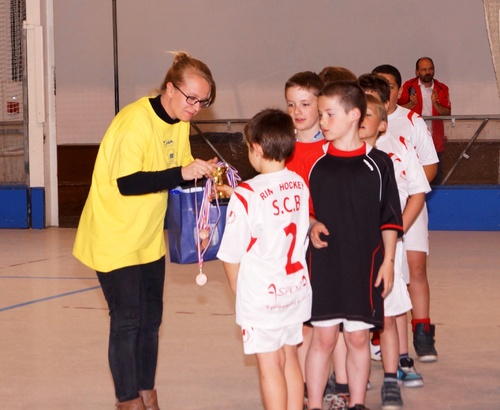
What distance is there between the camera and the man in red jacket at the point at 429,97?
34.7 ft

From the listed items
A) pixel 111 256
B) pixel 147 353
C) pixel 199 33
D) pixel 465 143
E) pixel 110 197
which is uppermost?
pixel 199 33

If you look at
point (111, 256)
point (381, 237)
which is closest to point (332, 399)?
point (381, 237)

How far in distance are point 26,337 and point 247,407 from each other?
74.1 inches

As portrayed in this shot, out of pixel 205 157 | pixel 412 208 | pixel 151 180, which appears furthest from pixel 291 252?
pixel 205 157

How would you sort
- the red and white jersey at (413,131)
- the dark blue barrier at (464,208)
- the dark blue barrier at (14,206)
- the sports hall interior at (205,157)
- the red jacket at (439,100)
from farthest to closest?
1. the dark blue barrier at (14,206)
2. the dark blue barrier at (464,208)
3. the red jacket at (439,100)
4. the red and white jersey at (413,131)
5. the sports hall interior at (205,157)

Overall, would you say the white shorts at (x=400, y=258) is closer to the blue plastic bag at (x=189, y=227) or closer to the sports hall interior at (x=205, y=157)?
the sports hall interior at (x=205, y=157)

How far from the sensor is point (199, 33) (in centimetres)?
1377

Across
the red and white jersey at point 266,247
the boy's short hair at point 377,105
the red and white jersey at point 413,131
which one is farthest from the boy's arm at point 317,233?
the red and white jersey at point 413,131

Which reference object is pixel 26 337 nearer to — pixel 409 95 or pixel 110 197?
pixel 110 197

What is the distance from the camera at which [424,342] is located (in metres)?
4.90

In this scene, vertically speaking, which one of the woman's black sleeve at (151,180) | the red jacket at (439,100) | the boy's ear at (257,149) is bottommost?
the woman's black sleeve at (151,180)

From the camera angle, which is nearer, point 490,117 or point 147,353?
point 147,353

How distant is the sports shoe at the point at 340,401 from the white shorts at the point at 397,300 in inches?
15.6

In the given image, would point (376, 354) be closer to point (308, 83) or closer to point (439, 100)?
point (308, 83)
